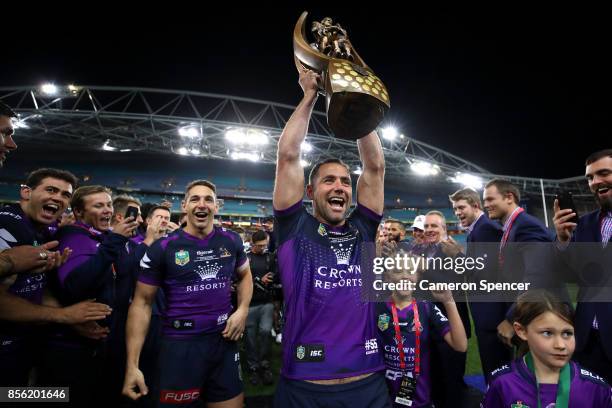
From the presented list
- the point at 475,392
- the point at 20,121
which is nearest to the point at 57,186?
the point at 475,392

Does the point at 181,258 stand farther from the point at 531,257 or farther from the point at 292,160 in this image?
the point at 531,257

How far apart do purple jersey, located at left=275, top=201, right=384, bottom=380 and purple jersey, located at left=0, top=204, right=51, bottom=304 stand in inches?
72.5

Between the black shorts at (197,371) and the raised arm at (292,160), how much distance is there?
1569mm

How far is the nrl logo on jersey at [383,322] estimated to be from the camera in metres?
2.53

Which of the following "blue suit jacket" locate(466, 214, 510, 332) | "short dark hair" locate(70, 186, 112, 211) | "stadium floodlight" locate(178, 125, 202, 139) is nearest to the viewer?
"short dark hair" locate(70, 186, 112, 211)

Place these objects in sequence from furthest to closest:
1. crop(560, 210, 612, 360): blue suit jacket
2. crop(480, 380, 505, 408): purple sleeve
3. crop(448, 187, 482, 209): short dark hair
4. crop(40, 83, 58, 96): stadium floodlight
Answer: crop(40, 83, 58, 96): stadium floodlight → crop(448, 187, 482, 209): short dark hair → crop(560, 210, 612, 360): blue suit jacket → crop(480, 380, 505, 408): purple sleeve

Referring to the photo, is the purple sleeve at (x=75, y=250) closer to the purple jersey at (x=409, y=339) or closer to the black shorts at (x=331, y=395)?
the black shorts at (x=331, y=395)

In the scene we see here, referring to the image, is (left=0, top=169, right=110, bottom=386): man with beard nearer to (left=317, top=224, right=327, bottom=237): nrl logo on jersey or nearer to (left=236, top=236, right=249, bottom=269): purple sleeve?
(left=236, top=236, right=249, bottom=269): purple sleeve

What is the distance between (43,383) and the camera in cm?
250

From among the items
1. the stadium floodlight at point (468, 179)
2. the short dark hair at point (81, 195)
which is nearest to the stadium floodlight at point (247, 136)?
the stadium floodlight at point (468, 179)

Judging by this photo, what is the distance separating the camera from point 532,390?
1.98 meters

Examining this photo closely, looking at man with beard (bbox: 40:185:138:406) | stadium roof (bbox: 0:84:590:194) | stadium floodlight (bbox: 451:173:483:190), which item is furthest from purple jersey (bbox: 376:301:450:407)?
stadium floodlight (bbox: 451:173:483:190)

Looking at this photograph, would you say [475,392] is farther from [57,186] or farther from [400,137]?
[400,137]

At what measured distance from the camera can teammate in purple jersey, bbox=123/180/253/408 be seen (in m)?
2.50
